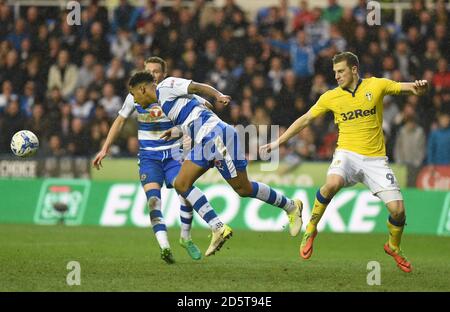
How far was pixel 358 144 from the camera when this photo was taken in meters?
10.7

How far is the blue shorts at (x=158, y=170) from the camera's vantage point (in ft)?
37.8

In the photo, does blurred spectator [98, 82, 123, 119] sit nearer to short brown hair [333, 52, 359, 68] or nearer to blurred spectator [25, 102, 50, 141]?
blurred spectator [25, 102, 50, 141]

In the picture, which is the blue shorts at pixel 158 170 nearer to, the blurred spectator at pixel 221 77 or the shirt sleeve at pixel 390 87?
the shirt sleeve at pixel 390 87

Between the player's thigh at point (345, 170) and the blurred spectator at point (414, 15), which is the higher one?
the blurred spectator at point (414, 15)

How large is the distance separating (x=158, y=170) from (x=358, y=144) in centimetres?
241

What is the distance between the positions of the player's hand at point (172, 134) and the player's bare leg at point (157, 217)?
1.96ft

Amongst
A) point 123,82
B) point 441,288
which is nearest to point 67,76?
point 123,82

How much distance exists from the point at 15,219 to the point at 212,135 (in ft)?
29.3

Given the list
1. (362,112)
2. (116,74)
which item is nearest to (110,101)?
(116,74)

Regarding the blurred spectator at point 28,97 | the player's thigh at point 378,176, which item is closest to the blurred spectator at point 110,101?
the blurred spectator at point 28,97

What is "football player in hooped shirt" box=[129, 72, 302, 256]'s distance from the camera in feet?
34.8

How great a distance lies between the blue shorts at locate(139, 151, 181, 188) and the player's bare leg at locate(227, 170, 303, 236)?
992 mm

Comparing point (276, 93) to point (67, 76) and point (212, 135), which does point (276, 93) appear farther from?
point (212, 135)

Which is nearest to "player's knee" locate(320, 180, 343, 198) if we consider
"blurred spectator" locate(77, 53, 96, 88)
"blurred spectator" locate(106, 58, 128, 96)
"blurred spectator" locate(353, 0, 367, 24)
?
"blurred spectator" locate(106, 58, 128, 96)
